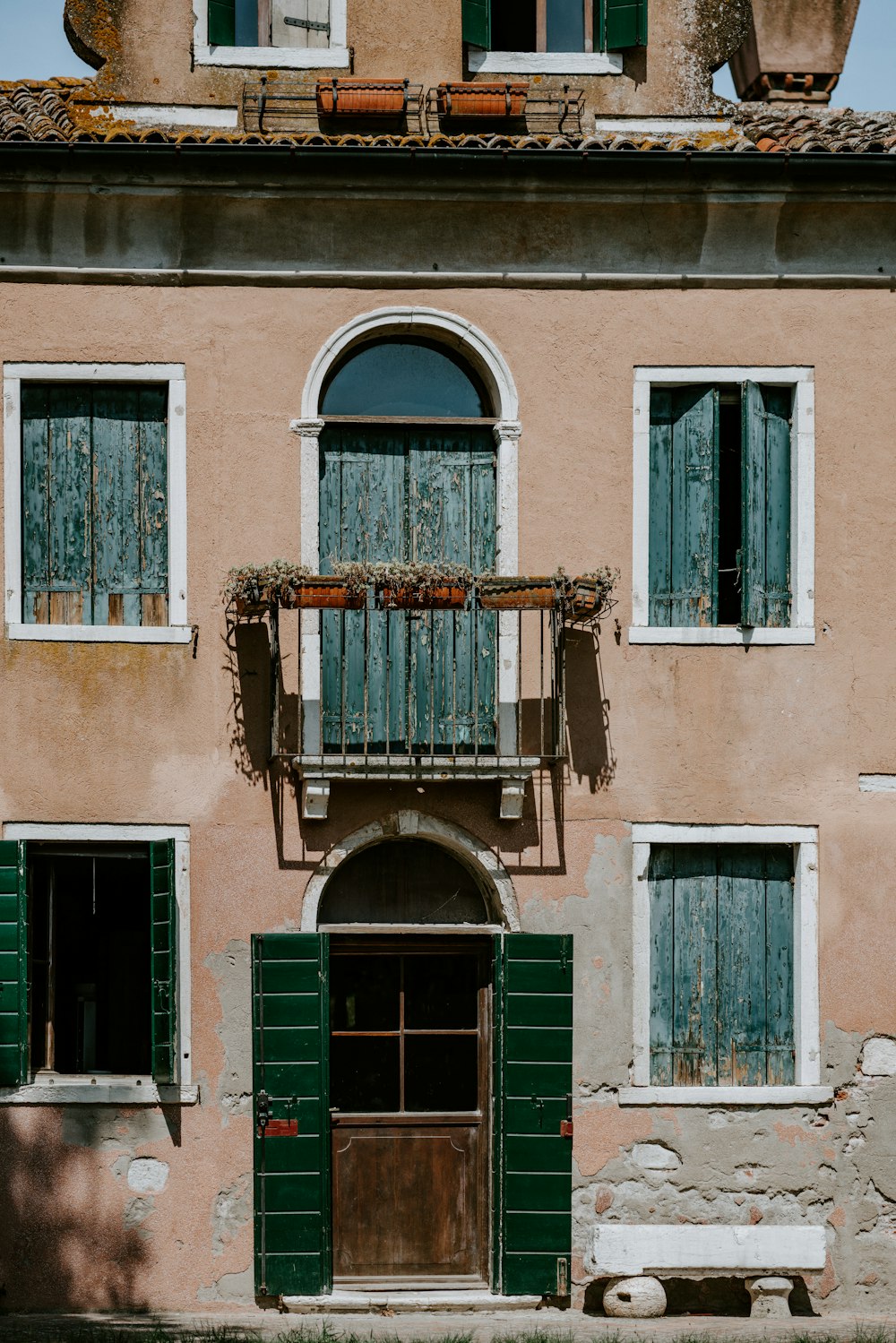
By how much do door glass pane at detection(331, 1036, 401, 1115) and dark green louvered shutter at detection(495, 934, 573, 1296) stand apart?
2.45 ft

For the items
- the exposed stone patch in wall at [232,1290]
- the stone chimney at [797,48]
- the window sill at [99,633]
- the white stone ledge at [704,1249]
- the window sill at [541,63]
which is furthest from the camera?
the stone chimney at [797,48]

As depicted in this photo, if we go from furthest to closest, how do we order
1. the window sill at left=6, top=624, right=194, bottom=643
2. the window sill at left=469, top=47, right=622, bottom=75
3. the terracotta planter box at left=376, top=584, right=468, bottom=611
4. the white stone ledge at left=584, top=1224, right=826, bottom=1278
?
the window sill at left=469, top=47, right=622, bottom=75 → the window sill at left=6, top=624, right=194, bottom=643 → the white stone ledge at left=584, top=1224, right=826, bottom=1278 → the terracotta planter box at left=376, top=584, right=468, bottom=611

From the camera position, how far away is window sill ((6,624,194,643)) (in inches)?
424

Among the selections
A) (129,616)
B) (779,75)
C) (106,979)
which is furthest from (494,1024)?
(779,75)

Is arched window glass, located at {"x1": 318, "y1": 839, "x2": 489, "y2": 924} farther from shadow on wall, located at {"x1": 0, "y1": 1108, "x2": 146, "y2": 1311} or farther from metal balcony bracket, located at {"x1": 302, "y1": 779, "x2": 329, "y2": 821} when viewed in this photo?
shadow on wall, located at {"x1": 0, "y1": 1108, "x2": 146, "y2": 1311}

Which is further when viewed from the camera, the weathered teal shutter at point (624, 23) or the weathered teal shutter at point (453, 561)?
the weathered teal shutter at point (624, 23)

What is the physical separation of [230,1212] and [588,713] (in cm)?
390

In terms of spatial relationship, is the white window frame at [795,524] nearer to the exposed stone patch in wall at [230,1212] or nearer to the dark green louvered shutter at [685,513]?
the dark green louvered shutter at [685,513]

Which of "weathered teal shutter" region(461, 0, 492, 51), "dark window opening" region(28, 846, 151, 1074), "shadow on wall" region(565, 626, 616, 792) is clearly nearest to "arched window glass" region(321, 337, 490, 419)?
"shadow on wall" region(565, 626, 616, 792)

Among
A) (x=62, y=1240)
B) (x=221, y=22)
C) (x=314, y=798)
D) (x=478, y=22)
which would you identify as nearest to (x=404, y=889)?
(x=314, y=798)

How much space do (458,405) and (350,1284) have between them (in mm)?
5783

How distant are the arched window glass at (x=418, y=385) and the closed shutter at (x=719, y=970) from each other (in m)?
3.25

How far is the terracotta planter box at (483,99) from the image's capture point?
11141 millimetres

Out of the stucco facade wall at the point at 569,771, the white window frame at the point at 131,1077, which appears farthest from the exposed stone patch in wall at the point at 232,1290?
the white window frame at the point at 131,1077
